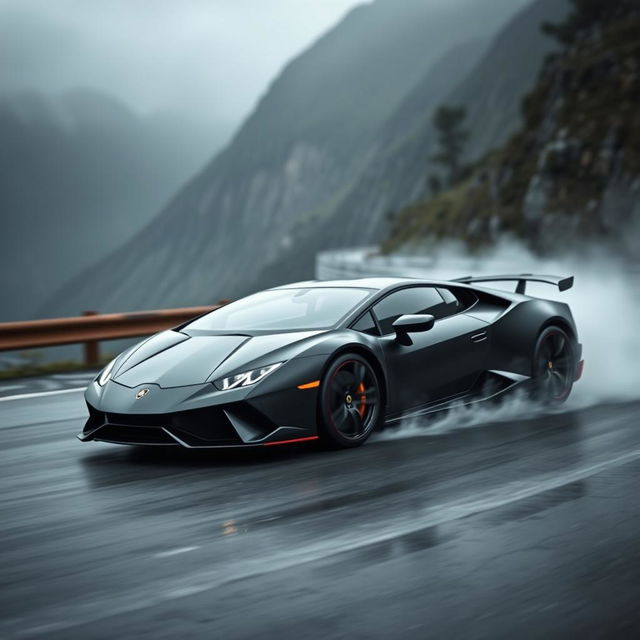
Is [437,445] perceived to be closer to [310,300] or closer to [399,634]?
[310,300]

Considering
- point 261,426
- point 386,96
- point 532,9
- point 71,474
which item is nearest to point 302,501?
point 261,426

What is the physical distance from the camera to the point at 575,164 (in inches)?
2060

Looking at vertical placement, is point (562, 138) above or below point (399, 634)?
above

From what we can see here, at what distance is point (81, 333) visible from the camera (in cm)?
1162

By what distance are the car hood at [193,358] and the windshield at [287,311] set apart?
0.23 m

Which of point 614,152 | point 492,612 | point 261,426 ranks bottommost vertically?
point 492,612

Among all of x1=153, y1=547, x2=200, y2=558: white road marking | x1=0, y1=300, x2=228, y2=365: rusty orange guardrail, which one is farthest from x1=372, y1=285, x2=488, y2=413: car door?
x1=0, y1=300, x2=228, y2=365: rusty orange guardrail

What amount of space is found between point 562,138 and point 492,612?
52.8m

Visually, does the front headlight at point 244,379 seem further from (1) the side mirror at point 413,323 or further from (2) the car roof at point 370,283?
(2) the car roof at point 370,283

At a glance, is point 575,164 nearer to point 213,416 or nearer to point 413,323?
point 413,323

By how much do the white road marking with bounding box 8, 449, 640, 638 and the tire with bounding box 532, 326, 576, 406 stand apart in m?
2.12

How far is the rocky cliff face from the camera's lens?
1925 inches

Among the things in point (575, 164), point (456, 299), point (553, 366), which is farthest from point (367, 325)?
point (575, 164)

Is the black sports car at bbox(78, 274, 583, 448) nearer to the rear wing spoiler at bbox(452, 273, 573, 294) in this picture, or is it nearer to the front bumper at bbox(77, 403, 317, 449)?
the front bumper at bbox(77, 403, 317, 449)
